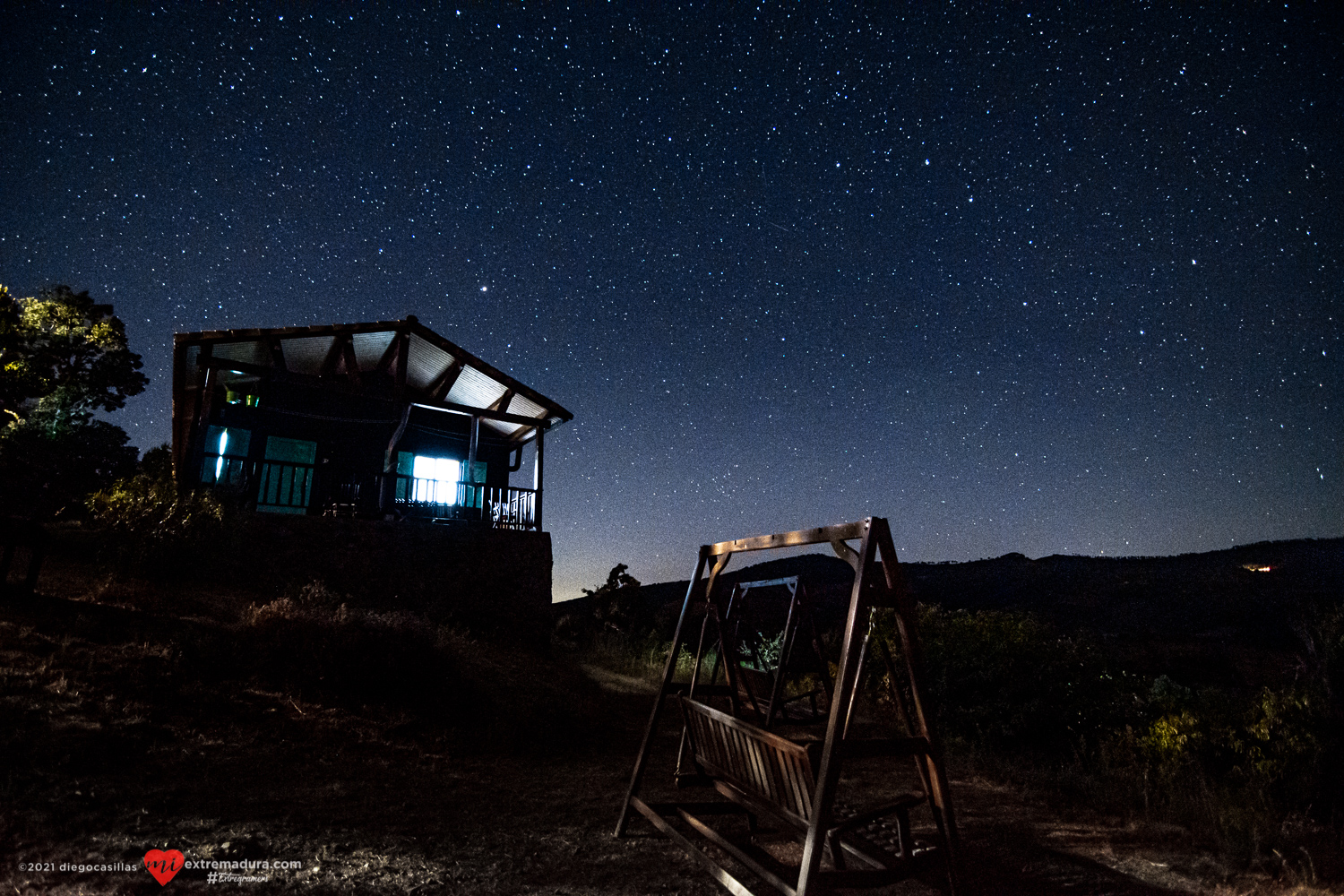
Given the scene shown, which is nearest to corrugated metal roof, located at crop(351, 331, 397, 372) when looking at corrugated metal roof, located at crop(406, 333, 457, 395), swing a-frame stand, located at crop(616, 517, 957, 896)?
corrugated metal roof, located at crop(406, 333, 457, 395)

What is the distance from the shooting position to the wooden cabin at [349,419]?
1431 cm

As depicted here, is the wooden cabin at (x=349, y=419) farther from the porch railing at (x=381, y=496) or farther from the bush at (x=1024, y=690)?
the bush at (x=1024, y=690)

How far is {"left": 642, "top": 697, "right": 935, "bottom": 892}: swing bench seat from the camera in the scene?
3656 millimetres

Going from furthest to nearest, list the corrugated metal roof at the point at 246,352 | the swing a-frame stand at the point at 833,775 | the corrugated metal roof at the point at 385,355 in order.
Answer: the corrugated metal roof at the point at 246,352
the corrugated metal roof at the point at 385,355
the swing a-frame stand at the point at 833,775

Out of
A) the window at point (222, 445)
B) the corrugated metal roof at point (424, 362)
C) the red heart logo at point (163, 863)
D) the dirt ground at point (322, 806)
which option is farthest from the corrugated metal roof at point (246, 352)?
the red heart logo at point (163, 863)

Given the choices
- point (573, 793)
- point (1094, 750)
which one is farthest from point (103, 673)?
point (1094, 750)

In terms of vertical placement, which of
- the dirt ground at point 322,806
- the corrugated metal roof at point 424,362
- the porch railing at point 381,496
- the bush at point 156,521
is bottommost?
the dirt ground at point 322,806

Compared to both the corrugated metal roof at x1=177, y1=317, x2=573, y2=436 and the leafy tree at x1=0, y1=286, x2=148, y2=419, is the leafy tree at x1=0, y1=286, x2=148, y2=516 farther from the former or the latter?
the corrugated metal roof at x1=177, y1=317, x2=573, y2=436

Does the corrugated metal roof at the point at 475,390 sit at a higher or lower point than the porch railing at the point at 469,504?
higher

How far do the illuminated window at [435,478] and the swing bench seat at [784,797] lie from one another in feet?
38.8

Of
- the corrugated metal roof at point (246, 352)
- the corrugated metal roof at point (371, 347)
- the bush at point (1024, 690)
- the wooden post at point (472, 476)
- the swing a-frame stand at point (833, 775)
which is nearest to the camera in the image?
the swing a-frame stand at point (833, 775)

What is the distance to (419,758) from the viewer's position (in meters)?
6.77

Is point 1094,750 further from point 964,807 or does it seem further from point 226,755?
point 226,755

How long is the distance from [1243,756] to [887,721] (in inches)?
191
